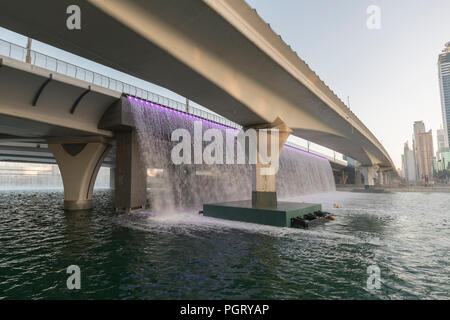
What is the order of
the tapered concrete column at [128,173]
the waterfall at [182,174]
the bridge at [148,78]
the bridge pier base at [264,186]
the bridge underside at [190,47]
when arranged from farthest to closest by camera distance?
the waterfall at [182,174] < the tapered concrete column at [128,173] < the bridge pier base at [264,186] < the bridge at [148,78] < the bridge underside at [190,47]

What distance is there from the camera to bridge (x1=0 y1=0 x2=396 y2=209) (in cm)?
705

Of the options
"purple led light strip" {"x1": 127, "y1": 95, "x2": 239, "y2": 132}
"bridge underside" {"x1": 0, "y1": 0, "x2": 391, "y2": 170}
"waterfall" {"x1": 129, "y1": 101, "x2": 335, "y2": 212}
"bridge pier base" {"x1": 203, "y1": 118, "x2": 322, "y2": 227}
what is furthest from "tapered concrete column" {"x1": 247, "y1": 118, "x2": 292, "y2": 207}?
"purple led light strip" {"x1": 127, "y1": 95, "x2": 239, "y2": 132}

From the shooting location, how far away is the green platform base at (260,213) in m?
14.0

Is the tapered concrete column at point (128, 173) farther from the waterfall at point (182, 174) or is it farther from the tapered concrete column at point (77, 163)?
the tapered concrete column at point (77, 163)

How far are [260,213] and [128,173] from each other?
40.0 feet

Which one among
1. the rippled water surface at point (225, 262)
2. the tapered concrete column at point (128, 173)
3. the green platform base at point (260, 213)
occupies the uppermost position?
the tapered concrete column at point (128, 173)

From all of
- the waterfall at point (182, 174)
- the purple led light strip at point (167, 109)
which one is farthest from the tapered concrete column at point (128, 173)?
the purple led light strip at point (167, 109)

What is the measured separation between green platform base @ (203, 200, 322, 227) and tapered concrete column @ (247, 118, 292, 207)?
1435mm

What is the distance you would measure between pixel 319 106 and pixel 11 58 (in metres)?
19.5

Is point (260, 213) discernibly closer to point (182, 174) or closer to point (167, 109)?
point (167, 109)

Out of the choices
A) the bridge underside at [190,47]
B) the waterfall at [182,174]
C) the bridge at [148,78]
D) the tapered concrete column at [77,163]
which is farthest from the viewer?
the tapered concrete column at [77,163]

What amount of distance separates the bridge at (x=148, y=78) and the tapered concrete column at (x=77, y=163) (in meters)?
0.10

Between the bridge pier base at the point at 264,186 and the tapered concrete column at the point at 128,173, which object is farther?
the tapered concrete column at the point at 128,173
